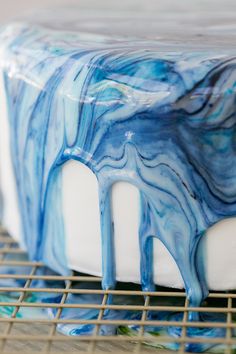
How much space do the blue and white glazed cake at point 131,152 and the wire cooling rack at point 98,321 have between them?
25 mm

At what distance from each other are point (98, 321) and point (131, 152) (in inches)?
6.5

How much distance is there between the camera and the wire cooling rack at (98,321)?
0.89 metres

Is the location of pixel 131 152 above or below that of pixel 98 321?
above

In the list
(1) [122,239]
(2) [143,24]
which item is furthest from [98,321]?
(2) [143,24]

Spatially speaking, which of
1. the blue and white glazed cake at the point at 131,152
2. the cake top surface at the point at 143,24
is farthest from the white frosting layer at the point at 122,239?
the cake top surface at the point at 143,24

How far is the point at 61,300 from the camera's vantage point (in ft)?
3.33

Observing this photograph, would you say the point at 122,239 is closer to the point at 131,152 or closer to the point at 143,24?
the point at 131,152

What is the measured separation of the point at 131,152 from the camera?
0.94m

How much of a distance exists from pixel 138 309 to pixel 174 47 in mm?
267

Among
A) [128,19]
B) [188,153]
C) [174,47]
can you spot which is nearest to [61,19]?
[128,19]

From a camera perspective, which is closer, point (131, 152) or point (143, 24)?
point (131, 152)

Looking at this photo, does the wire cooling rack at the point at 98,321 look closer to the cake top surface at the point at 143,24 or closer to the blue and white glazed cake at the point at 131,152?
the blue and white glazed cake at the point at 131,152

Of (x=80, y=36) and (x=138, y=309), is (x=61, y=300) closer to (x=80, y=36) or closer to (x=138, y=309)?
(x=138, y=309)

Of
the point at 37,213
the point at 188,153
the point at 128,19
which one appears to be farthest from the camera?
the point at 128,19
